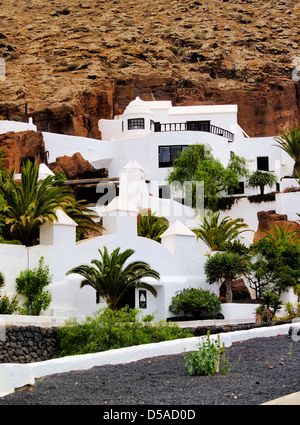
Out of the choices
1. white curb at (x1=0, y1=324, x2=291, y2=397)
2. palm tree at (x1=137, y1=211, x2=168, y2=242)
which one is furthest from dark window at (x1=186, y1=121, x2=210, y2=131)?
white curb at (x1=0, y1=324, x2=291, y2=397)

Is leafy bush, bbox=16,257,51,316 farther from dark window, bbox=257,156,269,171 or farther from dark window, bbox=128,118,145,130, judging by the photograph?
dark window, bbox=257,156,269,171

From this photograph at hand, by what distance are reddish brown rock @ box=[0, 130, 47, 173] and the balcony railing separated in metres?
8.87

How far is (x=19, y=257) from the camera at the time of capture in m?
26.2

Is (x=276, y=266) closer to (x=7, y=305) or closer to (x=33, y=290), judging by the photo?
(x=33, y=290)

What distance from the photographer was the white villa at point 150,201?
27.0 metres

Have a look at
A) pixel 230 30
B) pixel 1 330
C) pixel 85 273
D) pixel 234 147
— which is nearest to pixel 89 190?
pixel 234 147

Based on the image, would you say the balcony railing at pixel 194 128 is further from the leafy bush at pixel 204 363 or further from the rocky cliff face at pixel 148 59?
the leafy bush at pixel 204 363

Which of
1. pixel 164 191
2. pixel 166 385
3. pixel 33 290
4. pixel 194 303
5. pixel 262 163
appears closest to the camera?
pixel 166 385

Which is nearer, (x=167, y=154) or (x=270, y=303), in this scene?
(x=270, y=303)

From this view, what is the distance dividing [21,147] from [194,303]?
20.4 m

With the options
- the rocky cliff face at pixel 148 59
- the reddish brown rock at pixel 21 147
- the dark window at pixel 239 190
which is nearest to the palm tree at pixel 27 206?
the reddish brown rock at pixel 21 147

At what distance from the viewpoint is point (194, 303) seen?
29000 millimetres

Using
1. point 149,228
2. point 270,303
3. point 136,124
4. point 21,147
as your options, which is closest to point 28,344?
point 270,303

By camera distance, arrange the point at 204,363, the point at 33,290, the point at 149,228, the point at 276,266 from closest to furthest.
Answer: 1. the point at 204,363
2. the point at 33,290
3. the point at 276,266
4. the point at 149,228
